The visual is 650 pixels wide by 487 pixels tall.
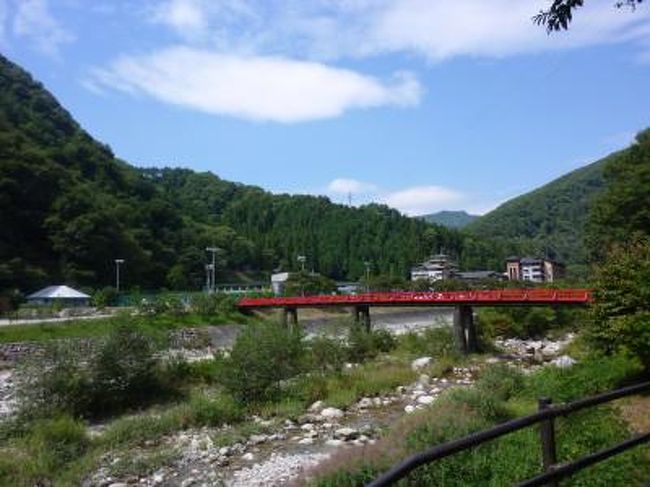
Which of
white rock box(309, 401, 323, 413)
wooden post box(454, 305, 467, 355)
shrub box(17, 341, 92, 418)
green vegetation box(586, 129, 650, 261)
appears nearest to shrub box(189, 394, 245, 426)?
white rock box(309, 401, 323, 413)

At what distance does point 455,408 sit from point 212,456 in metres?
8.18

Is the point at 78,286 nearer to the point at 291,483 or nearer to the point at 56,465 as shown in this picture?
the point at 56,465

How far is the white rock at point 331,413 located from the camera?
30844mm

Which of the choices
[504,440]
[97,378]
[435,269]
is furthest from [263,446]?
[435,269]

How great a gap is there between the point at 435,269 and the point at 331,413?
513 feet

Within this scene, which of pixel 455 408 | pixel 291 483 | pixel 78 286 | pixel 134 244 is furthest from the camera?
pixel 134 244

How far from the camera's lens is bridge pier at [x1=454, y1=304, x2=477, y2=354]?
171 feet

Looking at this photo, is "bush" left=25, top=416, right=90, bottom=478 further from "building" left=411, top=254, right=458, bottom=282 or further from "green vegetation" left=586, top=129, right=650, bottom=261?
"building" left=411, top=254, right=458, bottom=282

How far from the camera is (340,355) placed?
42938mm

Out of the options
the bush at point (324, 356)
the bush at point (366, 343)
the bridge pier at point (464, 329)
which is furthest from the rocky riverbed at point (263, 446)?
the bridge pier at point (464, 329)

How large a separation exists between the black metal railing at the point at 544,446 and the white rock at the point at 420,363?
1503 inches

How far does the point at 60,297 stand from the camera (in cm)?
9306

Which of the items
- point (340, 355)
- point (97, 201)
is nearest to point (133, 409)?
point (340, 355)

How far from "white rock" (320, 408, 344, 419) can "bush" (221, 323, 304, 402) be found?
185 inches
